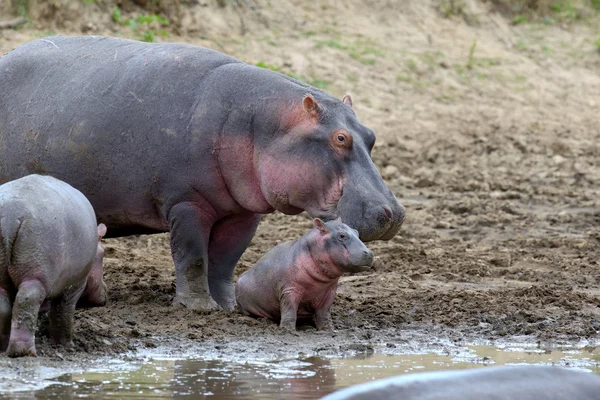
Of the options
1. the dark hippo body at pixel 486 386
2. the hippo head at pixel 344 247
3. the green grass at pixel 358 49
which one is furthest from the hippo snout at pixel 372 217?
the green grass at pixel 358 49

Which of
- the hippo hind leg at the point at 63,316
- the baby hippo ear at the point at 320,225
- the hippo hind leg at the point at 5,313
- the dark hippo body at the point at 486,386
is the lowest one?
the hippo hind leg at the point at 63,316

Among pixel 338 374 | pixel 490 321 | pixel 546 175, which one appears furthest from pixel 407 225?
pixel 338 374

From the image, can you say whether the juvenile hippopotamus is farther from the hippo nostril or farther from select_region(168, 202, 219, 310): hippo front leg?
the hippo nostril

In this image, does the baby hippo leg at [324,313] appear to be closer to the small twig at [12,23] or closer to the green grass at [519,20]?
the small twig at [12,23]

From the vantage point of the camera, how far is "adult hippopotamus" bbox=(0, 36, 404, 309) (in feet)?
22.8

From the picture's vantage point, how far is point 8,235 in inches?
206

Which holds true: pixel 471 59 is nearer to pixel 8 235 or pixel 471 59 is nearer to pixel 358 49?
pixel 358 49

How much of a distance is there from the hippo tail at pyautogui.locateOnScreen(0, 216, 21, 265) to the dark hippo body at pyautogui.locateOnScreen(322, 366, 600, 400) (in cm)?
233

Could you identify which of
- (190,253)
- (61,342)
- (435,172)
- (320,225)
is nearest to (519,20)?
(435,172)

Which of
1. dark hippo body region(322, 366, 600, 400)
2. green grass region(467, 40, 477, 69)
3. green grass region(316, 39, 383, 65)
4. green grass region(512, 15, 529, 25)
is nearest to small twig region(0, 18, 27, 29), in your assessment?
green grass region(316, 39, 383, 65)

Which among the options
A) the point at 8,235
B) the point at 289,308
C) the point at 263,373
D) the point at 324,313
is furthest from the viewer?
the point at 324,313

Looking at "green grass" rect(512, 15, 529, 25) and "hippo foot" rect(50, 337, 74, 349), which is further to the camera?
"green grass" rect(512, 15, 529, 25)

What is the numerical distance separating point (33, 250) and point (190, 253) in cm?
199

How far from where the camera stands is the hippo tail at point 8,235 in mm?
5227
